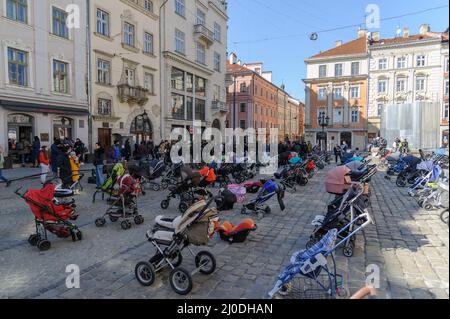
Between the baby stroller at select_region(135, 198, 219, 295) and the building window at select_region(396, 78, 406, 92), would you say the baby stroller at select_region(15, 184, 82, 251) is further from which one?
the building window at select_region(396, 78, 406, 92)

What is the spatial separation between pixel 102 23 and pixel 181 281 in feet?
74.5

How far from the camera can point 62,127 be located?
64.1 ft

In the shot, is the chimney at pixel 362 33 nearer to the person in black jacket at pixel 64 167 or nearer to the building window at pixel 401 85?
the building window at pixel 401 85

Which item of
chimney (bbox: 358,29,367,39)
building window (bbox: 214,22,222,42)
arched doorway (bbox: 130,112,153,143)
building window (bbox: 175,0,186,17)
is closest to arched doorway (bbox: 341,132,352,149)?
chimney (bbox: 358,29,367,39)

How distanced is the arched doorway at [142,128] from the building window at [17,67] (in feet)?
28.0

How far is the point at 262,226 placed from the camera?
266 inches

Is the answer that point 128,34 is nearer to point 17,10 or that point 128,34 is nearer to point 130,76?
point 130,76

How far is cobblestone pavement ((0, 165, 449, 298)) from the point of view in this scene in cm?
380

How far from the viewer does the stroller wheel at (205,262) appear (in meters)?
4.24

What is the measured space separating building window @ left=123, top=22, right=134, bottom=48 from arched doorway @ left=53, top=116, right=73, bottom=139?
7.87 m

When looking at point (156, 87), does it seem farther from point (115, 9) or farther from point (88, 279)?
point (88, 279)

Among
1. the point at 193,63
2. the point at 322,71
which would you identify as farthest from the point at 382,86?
the point at 193,63
